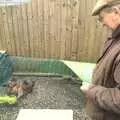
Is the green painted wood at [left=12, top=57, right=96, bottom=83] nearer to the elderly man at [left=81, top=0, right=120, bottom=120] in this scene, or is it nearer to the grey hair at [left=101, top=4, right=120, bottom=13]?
the elderly man at [left=81, top=0, right=120, bottom=120]

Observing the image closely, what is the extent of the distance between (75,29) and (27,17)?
2.09 ft

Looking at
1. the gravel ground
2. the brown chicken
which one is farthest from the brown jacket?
the brown chicken

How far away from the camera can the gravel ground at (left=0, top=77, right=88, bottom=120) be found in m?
2.56

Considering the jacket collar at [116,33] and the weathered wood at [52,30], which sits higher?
the jacket collar at [116,33]

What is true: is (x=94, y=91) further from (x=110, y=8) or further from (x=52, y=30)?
(x=52, y=30)

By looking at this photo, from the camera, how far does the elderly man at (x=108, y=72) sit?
3.92 feet

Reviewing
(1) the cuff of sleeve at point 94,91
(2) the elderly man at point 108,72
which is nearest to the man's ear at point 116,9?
(2) the elderly man at point 108,72

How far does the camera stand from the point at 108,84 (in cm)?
131

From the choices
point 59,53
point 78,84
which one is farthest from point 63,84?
point 59,53

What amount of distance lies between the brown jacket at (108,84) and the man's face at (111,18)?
0.10 ft

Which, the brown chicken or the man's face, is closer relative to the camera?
the man's face

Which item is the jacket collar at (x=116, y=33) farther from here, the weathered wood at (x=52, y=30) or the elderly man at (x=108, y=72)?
the weathered wood at (x=52, y=30)

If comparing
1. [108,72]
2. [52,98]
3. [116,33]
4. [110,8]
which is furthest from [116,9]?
[52,98]

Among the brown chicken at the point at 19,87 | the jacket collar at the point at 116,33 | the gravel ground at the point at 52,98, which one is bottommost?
the gravel ground at the point at 52,98
